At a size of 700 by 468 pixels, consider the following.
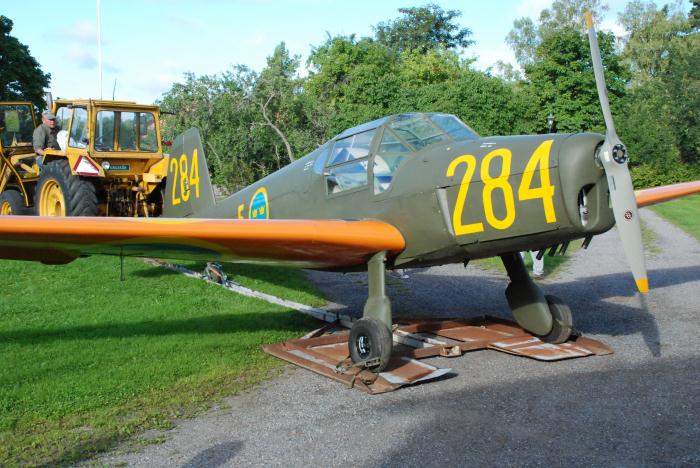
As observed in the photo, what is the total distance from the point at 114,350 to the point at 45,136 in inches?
306

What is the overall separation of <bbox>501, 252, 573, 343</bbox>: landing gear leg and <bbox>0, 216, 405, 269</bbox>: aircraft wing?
5.39ft

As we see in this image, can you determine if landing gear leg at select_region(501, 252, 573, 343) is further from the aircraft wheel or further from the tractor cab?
the tractor cab

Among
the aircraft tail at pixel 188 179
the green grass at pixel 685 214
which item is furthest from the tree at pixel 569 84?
the aircraft tail at pixel 188 179

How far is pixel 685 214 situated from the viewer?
2405cm

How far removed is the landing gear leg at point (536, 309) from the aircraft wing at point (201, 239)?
1643 mm

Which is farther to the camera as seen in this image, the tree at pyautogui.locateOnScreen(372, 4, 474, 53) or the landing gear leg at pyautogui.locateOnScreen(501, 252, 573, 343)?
the tree at pyautogui.locateOnScreen(372, 4, 474, 53)

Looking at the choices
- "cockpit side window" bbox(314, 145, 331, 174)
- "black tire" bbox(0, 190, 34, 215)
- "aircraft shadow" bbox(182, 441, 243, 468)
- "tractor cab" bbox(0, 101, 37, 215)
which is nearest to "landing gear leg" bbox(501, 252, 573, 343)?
"cockpit side window" bbox(314, 145, 331, 174)

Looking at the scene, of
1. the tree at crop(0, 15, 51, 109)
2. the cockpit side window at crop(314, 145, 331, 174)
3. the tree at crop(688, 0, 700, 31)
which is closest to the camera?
the cockpit side window at crop(314, 145, 331, 174)

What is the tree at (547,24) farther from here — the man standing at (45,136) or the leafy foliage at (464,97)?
the man standing at (45,136)

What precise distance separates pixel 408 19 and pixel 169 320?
206 feet

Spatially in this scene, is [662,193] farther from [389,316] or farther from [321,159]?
[389,316]

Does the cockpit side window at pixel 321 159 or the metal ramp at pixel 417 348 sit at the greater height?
the cockpit side window at pixel 321 159

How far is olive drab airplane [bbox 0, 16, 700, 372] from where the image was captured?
5121mm

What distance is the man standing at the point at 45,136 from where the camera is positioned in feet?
40.2
